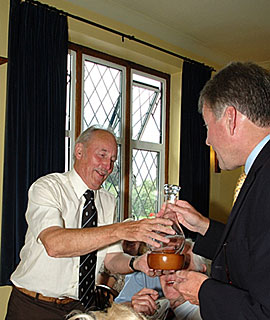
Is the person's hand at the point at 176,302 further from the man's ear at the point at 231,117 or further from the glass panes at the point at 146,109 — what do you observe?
the glass panes at the point at 146,109

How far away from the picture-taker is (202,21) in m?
4.41

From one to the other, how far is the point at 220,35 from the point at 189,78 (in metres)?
0.58

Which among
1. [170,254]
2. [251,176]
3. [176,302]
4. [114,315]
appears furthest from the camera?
[176,302]

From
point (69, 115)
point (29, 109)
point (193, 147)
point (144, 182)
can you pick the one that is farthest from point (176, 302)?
point (193, 147)

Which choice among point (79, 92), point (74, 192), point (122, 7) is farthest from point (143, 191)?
point (74, 192)

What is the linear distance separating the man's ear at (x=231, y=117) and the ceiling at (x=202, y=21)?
2613 mm

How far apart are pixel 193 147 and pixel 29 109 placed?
2.29 metres

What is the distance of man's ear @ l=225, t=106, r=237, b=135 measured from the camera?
143 centimetres

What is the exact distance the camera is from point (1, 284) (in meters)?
3.02

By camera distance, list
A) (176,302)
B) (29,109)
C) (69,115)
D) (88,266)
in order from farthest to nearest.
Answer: (69,115) < (29,109) < (176,302) < (88,266)

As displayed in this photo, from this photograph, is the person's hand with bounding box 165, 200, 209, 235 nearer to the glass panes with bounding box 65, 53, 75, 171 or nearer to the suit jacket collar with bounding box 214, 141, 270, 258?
the suit jacket collar with bounding box 214, 141, 270, 258

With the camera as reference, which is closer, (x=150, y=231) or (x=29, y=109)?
(x=150, y=231)

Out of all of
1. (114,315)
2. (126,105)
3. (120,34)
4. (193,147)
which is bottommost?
Answer: (114,315)

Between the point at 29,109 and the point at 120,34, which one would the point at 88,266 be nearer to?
the point at 29,109
